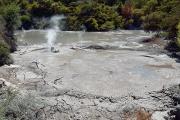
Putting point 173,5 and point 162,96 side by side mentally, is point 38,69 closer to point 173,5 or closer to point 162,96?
point 162,96

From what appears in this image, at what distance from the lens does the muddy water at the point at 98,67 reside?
794 inches

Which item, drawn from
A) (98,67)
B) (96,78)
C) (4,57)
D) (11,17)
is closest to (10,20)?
(11,17)

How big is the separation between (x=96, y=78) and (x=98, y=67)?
2111mm

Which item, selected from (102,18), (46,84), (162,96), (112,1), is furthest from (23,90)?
(112,1)

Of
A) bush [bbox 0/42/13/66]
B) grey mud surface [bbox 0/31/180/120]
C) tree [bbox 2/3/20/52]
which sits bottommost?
grey mud surface [bbox 0/31/180/120]

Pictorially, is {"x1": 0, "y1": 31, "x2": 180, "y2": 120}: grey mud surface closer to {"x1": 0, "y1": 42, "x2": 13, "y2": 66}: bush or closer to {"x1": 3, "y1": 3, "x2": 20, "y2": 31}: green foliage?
{"x1": 0, "y1": 42, "x2": 13, "y2": 66}: bush

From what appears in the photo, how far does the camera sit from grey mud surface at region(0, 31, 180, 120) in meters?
17.2

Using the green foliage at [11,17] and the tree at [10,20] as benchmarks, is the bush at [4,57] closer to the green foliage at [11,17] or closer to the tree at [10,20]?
the tree at [10,20]

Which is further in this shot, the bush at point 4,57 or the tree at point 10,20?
the tree at point 10,20

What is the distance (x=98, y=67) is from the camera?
23.4 meters

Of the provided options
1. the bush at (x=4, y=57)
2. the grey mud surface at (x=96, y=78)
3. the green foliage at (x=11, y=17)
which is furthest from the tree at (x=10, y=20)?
the bush at (x=4, y=57)

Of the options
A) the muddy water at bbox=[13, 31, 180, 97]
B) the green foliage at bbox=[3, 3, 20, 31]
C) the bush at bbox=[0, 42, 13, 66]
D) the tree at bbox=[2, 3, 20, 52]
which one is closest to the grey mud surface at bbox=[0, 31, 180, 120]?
the muddy water at bbox=[13, 31, 180, 97]

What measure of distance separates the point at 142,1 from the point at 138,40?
7.86 metres

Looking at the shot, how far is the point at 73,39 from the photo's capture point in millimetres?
34000
